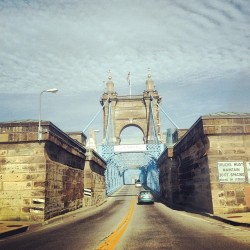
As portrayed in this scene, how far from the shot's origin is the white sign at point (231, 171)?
11812mm

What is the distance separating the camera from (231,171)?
11.9 metres

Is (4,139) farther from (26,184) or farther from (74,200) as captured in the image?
(74,200)

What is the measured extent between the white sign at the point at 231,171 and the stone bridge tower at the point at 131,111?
40.4 meters

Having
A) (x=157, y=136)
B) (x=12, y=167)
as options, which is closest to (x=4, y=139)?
(x=12, y=167)

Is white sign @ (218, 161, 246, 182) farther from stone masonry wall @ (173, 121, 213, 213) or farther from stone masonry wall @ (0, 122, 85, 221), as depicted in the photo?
stone masonry wall @ (0, 122, 85, 221)

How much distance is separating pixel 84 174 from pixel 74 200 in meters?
3.81

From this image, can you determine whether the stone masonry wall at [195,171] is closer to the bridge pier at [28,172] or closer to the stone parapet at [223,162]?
the stone parapet at [223,162]

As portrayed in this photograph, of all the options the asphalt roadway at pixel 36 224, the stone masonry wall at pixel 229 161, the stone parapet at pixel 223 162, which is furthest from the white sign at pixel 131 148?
the stone masonry wall at pixel 229 161

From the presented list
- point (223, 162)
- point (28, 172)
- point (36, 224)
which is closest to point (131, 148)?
point (223, 162)

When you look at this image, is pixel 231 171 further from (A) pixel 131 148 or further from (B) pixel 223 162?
(A) pixel 131 148

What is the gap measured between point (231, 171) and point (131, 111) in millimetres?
43935

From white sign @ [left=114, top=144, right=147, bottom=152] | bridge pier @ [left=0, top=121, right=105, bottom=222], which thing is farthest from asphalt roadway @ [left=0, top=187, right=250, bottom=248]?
white sign @ [left=114, top=144, right=147, bottom=152]

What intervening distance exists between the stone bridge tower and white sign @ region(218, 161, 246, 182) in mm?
40415

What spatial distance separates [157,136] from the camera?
1913 inches
